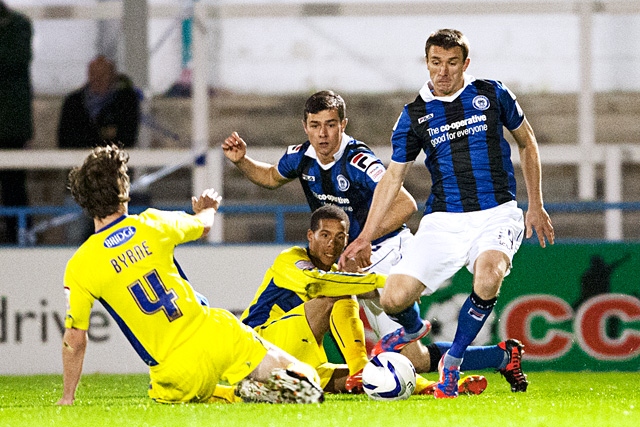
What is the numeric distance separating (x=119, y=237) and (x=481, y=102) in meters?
2.01

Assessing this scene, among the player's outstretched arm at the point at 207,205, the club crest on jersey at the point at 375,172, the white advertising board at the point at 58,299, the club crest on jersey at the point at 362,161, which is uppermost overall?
the club crest on jersey at the point at 362,161

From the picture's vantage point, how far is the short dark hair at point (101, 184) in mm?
5730

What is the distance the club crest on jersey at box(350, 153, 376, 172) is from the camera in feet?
23.7

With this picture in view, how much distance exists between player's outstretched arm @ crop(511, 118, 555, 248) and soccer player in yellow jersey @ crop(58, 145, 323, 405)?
147cm

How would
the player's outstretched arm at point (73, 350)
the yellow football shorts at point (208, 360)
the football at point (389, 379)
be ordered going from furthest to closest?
the football at point (389, 379)
the yellow football shorts at point (208, 360)
the player's outstretched arm at point (73, 350)

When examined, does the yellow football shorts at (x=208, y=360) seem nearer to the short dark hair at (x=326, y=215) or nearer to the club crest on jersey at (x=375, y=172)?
the short dark hair at (x=326, y=215)

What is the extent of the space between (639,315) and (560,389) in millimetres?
2134

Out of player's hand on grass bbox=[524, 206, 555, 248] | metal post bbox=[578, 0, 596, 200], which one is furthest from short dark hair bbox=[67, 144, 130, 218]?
metal post bbox=[578, 0, 596, 200]

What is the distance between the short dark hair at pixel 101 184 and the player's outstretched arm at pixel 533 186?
82.7 inches

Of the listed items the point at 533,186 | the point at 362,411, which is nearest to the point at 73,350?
the point at 362,411

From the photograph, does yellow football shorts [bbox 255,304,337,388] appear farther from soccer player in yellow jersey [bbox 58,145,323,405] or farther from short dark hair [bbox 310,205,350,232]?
soccer player in yellow jersey [bbox 58,145,323,405]

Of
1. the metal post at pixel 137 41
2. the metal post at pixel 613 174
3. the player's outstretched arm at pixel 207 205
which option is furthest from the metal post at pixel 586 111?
the player's outstretched arm at pixel 207 205

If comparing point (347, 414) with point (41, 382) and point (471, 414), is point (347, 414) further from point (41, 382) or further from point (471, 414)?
point (41, 382)

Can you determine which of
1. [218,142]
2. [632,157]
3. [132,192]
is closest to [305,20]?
[218,142]
